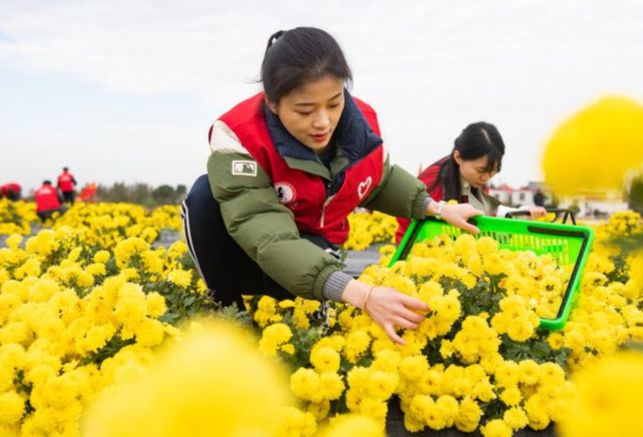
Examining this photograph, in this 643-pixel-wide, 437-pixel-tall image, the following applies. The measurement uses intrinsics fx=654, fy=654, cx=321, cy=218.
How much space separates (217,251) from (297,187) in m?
0.46

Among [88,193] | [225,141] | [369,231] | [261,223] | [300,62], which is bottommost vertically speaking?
[88,193]

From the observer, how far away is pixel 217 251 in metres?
2.67

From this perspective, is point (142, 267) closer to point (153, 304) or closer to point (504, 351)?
point (153, 304)

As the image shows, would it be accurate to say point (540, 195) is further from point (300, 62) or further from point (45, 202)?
point (45, 202)

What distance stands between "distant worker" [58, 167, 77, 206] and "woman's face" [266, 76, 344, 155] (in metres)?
16.9

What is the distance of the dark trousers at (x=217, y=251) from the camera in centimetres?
262

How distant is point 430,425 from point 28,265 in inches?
88.1

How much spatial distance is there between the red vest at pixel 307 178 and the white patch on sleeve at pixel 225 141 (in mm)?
16

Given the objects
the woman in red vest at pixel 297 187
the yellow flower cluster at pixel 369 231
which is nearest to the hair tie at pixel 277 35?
the woman in red vest at pixel 297 187

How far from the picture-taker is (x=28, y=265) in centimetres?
315

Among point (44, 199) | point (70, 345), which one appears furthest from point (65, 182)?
point (70, 345)

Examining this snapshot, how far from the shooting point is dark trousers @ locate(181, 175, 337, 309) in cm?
262

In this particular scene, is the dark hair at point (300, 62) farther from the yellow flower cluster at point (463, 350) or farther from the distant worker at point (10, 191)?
the distant worker at point (10, 191)

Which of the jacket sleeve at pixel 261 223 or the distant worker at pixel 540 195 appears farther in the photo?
the jacket sleeve at pixel 261 223
